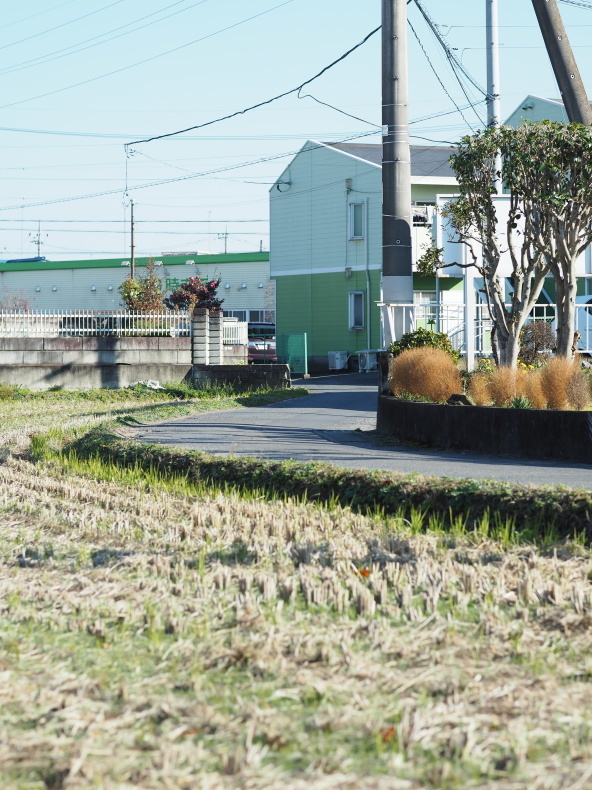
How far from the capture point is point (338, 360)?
128 ft

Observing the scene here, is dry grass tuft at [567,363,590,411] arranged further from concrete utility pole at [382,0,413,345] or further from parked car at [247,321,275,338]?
parked car at [247,321,275,338]

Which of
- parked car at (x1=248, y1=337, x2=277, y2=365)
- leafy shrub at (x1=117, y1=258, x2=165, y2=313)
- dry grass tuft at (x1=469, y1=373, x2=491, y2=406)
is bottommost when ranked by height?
dry grass tuft at (x1=469, y1=373, x2=491, y2=406)

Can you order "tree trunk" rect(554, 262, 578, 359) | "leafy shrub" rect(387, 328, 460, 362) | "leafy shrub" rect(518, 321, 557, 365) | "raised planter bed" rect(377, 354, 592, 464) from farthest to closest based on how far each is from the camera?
"leafy shrub" rect(518, 321, 557, 365), "leafy shrub" rect(387, 328, 460, 362), "tree trunk" rect(554, 262, 578, 359), "raised planter bed" rect(377, 354, 592, 464)

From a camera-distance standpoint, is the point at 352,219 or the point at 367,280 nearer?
the point at 367,280

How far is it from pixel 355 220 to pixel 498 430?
29.2 meters

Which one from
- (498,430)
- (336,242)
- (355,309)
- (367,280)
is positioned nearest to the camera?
(498,430)

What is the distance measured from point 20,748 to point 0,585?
7.50 ft

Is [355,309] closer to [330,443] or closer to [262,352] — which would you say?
[262,352]

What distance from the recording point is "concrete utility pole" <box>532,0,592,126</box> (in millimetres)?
16016

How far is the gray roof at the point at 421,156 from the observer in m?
38.4

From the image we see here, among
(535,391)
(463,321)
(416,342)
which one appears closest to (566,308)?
(416,342)

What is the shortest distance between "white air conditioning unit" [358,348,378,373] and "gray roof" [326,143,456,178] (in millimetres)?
6628

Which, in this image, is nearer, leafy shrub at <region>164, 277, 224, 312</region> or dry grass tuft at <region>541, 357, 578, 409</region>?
dry grass tuft at <region>541, 357, 578, 409</region>

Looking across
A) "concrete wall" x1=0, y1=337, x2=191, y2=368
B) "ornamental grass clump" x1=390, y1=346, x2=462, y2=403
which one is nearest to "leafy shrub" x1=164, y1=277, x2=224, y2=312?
"concrete wall" x1=0, y1=337, x2=191, y2=368
